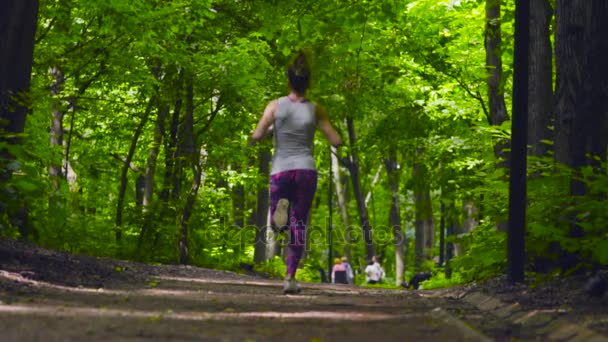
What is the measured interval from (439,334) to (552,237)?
335 cm

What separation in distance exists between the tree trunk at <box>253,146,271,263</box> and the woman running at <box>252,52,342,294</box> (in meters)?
17.5

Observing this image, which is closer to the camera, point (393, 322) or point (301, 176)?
point (393, 322)

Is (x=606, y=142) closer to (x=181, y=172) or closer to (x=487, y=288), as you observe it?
(x=487, y=288)

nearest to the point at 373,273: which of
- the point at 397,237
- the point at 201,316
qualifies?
the point at 397,237

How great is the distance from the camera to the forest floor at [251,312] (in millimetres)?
6188

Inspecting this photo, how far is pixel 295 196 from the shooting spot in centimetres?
1034

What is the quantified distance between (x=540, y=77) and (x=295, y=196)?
5.18m

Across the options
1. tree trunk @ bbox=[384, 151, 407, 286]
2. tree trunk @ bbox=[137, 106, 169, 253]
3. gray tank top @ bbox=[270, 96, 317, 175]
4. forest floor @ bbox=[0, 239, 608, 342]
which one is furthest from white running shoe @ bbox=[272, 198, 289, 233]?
tree trunk @ bbox=[384, 151, 407, 286]

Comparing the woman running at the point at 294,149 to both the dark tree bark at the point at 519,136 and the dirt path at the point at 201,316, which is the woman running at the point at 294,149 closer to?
the dirt path at the point at 201,316

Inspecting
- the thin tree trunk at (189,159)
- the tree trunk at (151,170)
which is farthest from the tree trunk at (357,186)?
the thin tree trunk at (189,159)

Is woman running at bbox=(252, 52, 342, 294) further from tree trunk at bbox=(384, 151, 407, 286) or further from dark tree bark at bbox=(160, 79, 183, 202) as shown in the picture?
tree trunk at bbox=(384, 151, 407, 286)

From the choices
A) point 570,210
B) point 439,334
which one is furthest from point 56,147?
point 439,334

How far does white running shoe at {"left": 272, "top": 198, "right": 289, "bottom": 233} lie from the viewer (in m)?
10.0

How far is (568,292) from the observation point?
889 centimetres
